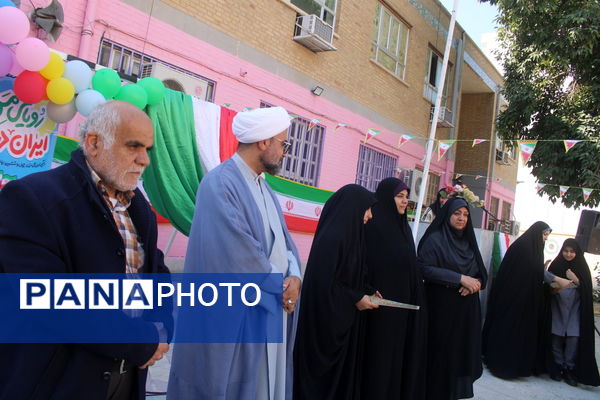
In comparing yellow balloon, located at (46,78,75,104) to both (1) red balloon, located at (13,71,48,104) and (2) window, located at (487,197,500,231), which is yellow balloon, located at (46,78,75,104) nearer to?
(1) red balloon, located at (13,71,48,104)

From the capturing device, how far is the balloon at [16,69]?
11.9ft

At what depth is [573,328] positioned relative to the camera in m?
5.36

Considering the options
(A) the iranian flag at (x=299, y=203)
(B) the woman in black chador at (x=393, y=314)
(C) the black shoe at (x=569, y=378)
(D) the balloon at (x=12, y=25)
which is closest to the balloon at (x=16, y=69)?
(D) the balloon at (x=12, y=25)

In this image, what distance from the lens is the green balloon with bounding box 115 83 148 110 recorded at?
13.7ft

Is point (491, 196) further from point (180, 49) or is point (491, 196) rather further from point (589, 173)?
point (180, 49)

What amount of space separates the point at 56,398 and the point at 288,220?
6161 mm

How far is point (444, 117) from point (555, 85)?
2.89 m

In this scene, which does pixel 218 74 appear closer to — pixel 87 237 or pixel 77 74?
pixel 77 74

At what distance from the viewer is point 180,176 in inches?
187

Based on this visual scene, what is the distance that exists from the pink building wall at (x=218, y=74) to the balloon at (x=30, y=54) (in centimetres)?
147

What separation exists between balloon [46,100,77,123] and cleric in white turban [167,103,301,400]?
89.8 inches

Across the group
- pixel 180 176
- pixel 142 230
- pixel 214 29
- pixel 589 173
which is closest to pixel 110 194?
pixel 142 230

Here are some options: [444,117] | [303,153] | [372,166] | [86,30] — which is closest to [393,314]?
[86,30]

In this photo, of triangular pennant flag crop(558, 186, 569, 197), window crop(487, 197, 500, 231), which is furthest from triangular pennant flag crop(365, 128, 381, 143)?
window crop(487, 197, 500, 231)
